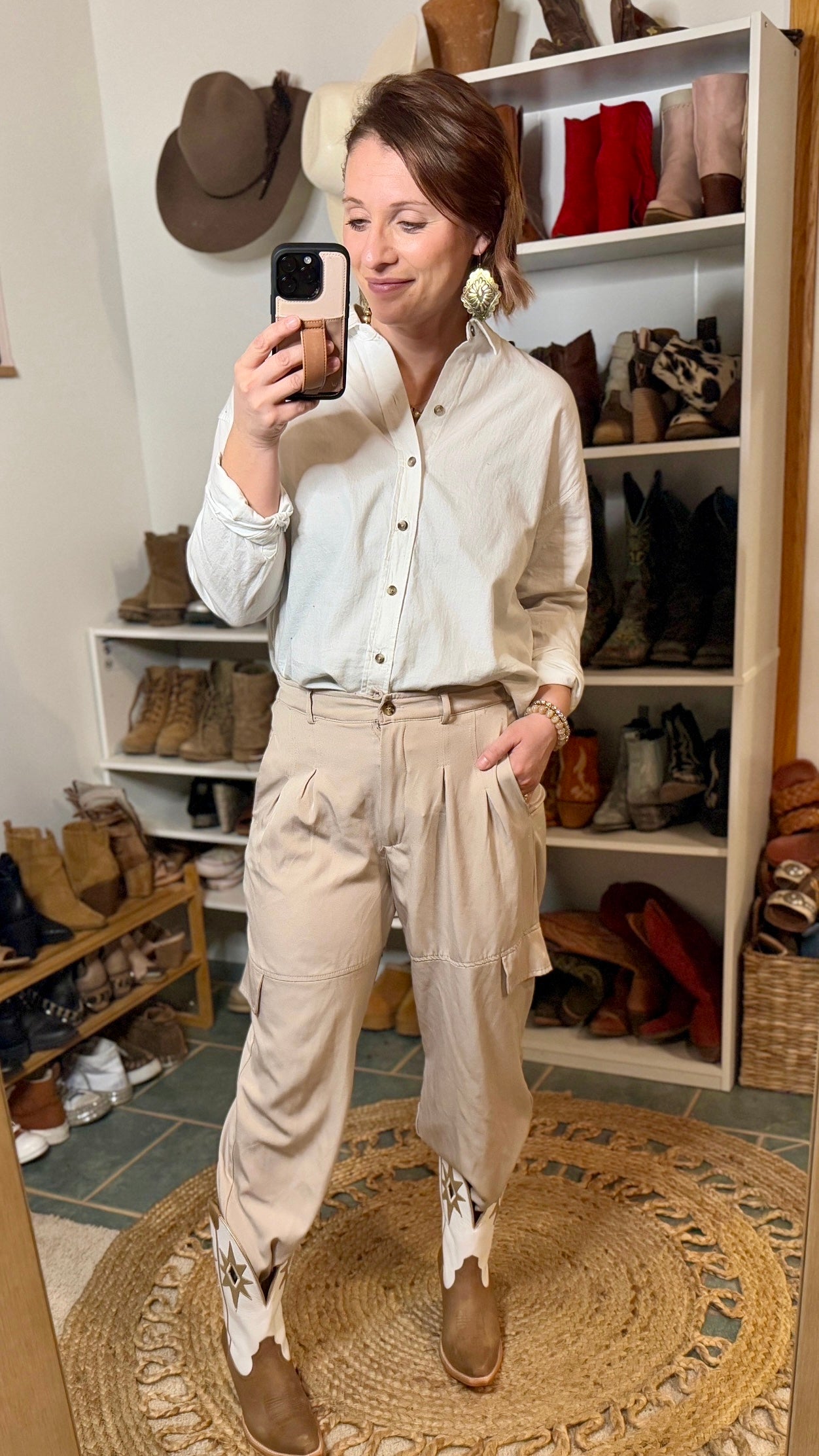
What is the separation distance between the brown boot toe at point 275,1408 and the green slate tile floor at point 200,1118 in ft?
1.94

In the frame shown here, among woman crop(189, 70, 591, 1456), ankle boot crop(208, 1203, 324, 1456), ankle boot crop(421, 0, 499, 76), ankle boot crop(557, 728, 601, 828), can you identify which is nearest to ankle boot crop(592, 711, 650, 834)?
ankle boot crop(557, 728, 601, 828)

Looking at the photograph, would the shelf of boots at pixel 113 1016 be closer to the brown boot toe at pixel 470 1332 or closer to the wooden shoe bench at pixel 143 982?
the wooden shoe bench at pixel 143 982

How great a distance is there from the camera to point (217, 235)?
2580 mm

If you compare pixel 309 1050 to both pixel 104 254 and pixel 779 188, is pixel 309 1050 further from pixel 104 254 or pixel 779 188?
pixel 104 254

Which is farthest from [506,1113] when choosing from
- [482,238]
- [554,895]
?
[554,895]

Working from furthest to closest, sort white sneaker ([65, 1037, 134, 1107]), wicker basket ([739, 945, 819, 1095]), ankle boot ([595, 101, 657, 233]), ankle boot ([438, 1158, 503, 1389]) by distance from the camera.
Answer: white sneaker ([65, 1037, 134, 1107]), wicker basket ([739, 945, 819, 1095]), ankle boot ([595, 101, 657, 233]), ankle boot ([438, 1158, 503, 1389])

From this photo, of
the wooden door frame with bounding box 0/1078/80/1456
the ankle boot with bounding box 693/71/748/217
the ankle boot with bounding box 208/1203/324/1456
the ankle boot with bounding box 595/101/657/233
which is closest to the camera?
the wooden door frame with bounding box 0/1078/80/1456

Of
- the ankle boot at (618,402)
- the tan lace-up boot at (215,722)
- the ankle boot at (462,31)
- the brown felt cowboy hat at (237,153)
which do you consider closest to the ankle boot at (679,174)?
the ankle boot at (618,402)

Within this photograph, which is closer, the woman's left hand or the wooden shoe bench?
the woman's left hand

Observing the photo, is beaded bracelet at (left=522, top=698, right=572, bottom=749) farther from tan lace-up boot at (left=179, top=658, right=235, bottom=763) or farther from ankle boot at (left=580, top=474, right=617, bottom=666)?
tan lace-up boot at (left=179, top=658, right=235, bottom=763)

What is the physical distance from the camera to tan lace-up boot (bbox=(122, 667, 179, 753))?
9.09ft

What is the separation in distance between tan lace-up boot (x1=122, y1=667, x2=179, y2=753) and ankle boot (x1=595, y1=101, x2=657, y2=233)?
4.62 feet

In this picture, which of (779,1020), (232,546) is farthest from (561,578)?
(779,1020)

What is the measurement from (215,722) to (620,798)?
95 centimetres
